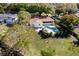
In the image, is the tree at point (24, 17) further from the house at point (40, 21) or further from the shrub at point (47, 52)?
the shrub at point (47, 52)

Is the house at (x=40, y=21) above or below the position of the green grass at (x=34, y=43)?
above

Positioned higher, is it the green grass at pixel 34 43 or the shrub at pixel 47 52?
the green grass at pixel 34 43

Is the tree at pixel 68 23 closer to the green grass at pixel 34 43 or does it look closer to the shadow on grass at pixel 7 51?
the green grass at pixel 34 43

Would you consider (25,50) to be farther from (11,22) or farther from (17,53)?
(11,22)

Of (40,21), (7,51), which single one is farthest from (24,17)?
(7,51)

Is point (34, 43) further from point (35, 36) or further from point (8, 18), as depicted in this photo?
point (8, 18)

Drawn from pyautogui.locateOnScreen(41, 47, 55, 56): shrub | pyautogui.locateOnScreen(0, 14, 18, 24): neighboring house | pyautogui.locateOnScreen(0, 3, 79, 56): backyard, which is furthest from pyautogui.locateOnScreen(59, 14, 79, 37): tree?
pyautogui.locateOnScreen(0, 14, 18, 24): neighboring house

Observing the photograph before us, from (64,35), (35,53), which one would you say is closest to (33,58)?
(35,53)

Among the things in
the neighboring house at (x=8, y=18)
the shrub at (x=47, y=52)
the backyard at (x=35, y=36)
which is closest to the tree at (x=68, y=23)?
the backyard at (x=35, y=36)

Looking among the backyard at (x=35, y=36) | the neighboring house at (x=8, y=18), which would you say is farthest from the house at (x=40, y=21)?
the neighboring house at (x=8, y=18)
